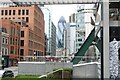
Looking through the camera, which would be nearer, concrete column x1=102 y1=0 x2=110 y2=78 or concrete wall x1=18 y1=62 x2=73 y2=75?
concrete column x1=102 y1=0 x2=110 y2=78

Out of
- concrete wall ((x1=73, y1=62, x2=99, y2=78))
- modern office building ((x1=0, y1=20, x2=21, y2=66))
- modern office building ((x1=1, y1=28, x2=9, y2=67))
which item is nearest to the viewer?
concrete wall ((x1=73, y1=62, x2=99, y2=78))

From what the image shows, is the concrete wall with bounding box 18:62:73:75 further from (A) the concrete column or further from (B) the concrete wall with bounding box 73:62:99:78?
(A) the concrete column

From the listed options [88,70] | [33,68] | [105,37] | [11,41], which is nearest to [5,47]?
[11,41]

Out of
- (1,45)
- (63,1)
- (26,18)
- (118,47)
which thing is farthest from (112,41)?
(26,18)

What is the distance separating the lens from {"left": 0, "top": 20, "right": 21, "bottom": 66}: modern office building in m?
82.8

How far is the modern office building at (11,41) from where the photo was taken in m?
82.8

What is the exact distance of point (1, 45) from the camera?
3083 inches

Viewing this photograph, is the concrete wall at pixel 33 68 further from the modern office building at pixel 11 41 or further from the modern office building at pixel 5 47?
the modern office building at pixel 11 41

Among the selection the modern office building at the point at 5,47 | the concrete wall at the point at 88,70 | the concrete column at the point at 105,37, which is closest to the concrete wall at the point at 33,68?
the concrete wall at the point at 88,70

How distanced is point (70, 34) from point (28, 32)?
23.1 metres

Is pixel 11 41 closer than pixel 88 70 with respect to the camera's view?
No

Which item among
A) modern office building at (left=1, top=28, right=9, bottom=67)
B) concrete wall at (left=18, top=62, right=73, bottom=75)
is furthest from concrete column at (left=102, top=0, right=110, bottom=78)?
modern office building at (left=1, top=28, right=9, bottom=67)

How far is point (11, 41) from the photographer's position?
8931cm

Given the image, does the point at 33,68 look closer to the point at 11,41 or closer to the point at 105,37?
the point at 105,37
